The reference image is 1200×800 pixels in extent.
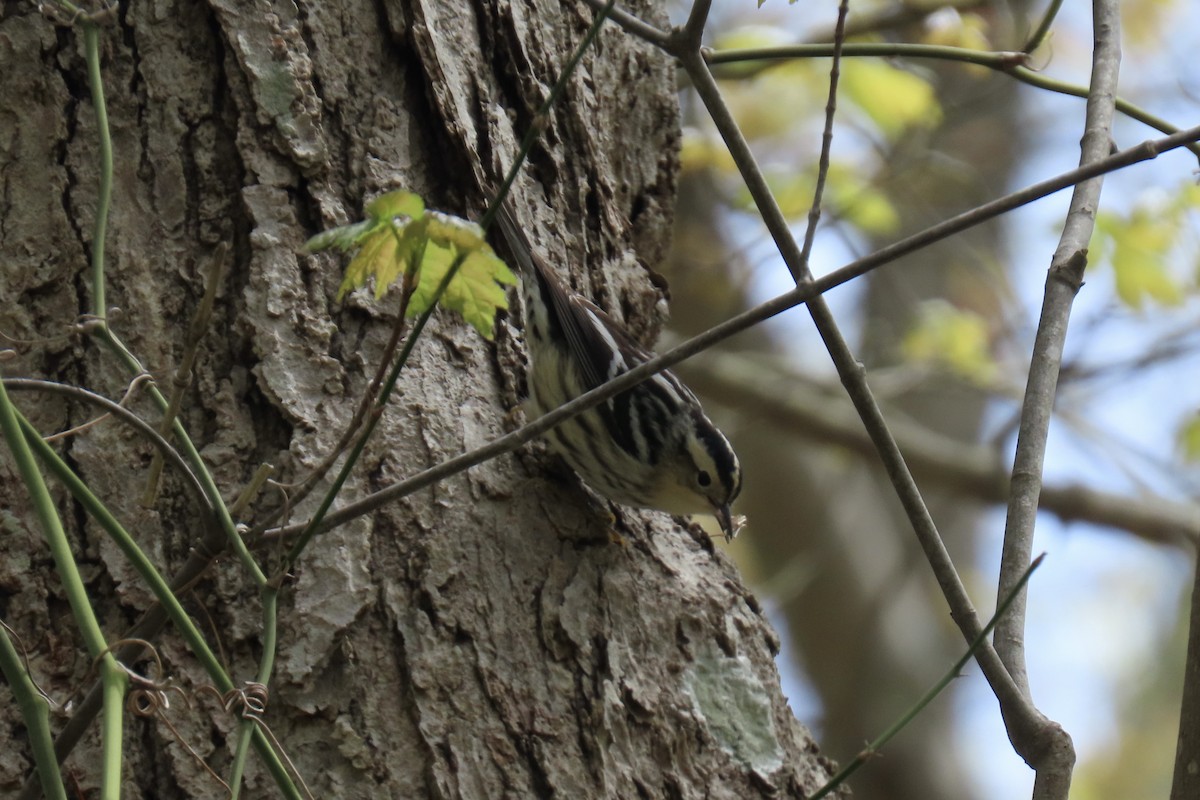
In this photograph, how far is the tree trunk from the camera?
85.6 inches

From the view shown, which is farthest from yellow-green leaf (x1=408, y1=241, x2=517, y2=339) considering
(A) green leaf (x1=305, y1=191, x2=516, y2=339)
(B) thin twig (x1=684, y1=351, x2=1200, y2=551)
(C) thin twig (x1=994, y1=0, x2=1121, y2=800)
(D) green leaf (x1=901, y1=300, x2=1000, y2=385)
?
(D) green leaf (x1=901, y1=300, x2=1000, y2=385)

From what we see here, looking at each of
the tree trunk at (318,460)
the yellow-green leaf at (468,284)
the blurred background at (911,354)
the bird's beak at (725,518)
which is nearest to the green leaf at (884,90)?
the blurred background at (911,354)

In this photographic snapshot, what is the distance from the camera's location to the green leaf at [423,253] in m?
1.49

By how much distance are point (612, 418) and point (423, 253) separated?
176 cm

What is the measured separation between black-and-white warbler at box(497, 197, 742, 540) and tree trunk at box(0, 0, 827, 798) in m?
A: 0.14

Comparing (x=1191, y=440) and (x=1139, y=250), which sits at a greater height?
(x=1139, y=250)

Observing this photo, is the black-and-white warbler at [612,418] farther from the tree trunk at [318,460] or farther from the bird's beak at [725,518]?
the tree trunk at [318,460]

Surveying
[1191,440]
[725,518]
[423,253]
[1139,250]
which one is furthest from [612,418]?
[1191,440]

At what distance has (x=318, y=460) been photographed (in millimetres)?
2309

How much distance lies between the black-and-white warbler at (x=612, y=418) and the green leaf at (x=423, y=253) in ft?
3.56

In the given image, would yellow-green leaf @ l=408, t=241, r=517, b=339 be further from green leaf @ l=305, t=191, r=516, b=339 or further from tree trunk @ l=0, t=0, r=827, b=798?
tree trunk @ l=0, t=0, r=827, b=798

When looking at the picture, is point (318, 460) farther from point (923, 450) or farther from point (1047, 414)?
point (923, 450)

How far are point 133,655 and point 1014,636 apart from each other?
1.41 meters

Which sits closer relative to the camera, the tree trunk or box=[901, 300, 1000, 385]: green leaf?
the tree trunk
